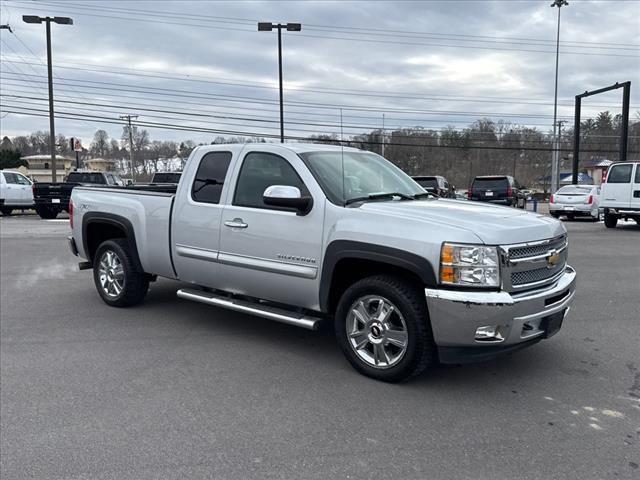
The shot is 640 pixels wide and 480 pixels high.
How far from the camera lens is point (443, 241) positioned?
388 cm

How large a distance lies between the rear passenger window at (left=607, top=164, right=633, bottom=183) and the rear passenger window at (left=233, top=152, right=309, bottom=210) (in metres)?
14.9

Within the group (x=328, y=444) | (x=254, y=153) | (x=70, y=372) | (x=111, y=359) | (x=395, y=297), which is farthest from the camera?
(x=254, y=153)

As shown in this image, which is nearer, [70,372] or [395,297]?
[395,297]

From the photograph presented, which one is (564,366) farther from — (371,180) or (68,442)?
(68,442)

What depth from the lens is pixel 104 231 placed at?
23.3 ft

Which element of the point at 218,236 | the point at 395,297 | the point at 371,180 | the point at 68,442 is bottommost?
the point at 68,442

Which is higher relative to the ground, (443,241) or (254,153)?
(254,153)

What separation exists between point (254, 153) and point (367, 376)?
2.35m

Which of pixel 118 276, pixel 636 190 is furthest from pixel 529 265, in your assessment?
pixel 636 190

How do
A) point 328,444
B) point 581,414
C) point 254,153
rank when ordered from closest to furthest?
point 328,444 → point 581,414 → point 254,153

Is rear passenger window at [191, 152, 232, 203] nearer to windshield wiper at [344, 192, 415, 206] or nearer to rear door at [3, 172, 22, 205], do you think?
windshield wiper at [344, 192, 415, 206]

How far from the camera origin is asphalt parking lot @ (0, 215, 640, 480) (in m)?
3.13

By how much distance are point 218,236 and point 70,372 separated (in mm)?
1732

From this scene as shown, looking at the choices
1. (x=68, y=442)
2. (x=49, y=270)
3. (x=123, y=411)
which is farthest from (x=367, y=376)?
(x=49, y=270)
